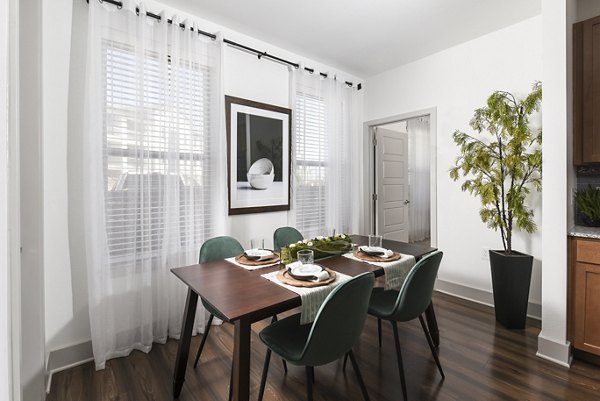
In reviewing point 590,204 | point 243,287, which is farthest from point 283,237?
point 590,204

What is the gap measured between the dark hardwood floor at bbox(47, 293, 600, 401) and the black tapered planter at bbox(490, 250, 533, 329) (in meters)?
0.14

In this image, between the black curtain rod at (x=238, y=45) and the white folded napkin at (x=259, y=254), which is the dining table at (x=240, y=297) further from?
the black curtain rod at (x=238, y=45)

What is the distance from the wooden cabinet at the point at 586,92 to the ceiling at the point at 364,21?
60 cm

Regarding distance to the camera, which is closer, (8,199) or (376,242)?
(8,199)

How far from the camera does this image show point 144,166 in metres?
2.32

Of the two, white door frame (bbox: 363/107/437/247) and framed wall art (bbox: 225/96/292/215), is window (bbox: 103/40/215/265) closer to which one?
framed wall art (bbox: 225/96/292/215)

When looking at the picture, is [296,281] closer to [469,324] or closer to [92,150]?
[92,150]

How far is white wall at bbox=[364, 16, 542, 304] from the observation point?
9.27 ft

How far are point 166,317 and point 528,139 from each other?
349 cm

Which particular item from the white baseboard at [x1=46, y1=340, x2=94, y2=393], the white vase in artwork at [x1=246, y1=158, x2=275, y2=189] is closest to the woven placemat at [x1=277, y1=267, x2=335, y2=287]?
the white vase in artwork at [x1=246, y1=158, x2=275, y2=189]

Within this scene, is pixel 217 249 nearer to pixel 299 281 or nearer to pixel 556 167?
pixel 299 281

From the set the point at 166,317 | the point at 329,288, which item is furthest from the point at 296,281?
the point at 166,317

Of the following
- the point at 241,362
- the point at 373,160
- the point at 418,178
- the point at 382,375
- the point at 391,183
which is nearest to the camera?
the point at 241,362

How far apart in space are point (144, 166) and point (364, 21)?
2.39m
